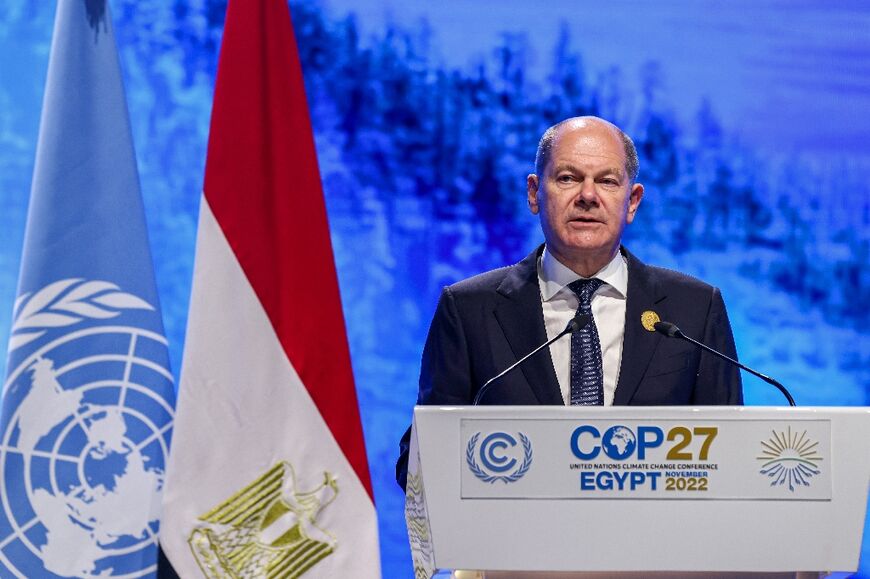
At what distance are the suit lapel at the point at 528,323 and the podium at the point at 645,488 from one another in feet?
2.08

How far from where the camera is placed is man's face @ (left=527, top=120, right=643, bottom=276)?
95.1 inches

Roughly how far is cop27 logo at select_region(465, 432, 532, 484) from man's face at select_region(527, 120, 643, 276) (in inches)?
35.7

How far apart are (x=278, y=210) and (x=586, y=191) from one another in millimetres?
670

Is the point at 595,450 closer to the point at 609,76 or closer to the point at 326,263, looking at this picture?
the point at 326,263

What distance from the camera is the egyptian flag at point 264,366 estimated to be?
2.26 m

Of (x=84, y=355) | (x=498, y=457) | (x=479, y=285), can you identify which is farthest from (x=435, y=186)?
(x=498, y=457)

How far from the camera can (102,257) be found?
8.04ft

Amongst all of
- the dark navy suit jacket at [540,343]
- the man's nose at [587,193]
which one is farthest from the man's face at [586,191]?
the dark navy suit jacket at [540,343]

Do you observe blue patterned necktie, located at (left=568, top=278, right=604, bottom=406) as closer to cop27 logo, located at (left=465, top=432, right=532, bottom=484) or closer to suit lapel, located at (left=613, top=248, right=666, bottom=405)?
suit lapel, located at (left=613, top=248, right=666, bottom=405)

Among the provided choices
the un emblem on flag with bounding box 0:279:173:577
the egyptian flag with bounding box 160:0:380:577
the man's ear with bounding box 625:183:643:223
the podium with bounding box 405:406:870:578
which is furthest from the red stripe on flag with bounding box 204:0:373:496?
the podium with bounding box 405:406:870:578

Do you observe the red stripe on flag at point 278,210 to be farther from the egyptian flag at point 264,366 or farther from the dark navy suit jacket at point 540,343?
the dark navy suit jacket at point 540,343

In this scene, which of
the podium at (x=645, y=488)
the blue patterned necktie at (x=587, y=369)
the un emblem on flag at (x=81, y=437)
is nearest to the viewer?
the podium at (x=645, y=488)

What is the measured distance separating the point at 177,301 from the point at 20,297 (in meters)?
0.86

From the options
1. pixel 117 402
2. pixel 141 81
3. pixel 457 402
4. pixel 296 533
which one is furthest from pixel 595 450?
pixel 141 81
